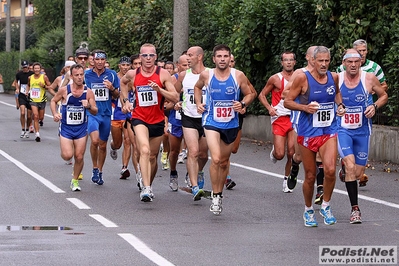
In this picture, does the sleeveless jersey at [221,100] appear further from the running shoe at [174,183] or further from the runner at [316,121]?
the running shoe at [174,183]

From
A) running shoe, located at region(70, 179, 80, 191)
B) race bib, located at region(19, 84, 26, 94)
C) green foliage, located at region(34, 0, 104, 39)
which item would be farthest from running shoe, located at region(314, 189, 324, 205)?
green foliage, located at region(34, 0, 104, 39)

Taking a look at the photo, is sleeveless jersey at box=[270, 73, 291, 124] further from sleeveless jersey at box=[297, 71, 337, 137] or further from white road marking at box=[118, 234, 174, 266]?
white road marking at box=[118, 234, 174, 266]

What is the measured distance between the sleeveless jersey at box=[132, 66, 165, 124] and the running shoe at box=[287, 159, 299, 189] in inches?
74.5

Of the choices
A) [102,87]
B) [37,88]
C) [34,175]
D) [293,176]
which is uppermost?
[102,87]

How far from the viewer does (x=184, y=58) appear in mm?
15984

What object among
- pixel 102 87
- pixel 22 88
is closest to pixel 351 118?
pixel 102 87

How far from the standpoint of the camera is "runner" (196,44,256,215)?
1194cm

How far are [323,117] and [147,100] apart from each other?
3.12 m

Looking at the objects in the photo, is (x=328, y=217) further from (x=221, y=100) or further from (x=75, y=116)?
(x=75, y=116)

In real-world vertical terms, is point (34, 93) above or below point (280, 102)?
below

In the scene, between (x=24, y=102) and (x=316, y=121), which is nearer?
(x=316, y=121)

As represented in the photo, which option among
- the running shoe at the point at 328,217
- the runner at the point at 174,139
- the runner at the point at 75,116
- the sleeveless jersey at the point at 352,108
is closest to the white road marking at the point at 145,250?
the running shoe at the point at 328,217

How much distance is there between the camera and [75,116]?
14484 mm

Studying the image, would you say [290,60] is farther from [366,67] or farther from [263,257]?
[263,257]
